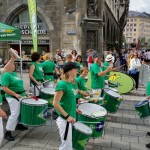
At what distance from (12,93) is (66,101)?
1757 mm

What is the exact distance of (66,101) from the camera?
411 cm

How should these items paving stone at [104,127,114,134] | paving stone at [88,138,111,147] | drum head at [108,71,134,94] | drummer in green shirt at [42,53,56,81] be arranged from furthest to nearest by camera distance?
1. drum head at [108,71,134,94]
2. drummer in green shirt at [42,53,56,81]
3. paving stone at [104,127,114,134]
4. paving stone at [88,138,111,147]

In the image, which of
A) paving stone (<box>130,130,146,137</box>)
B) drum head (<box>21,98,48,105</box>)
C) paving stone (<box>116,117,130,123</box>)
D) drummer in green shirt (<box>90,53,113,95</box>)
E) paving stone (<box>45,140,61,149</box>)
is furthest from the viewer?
paving stone (<box>116,117,130,123</box>)

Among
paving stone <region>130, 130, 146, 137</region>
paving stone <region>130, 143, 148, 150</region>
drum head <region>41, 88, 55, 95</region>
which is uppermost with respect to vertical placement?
drum head <region>41, 88, 55, 95</region>

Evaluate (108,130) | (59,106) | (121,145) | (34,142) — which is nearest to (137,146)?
(121,145)

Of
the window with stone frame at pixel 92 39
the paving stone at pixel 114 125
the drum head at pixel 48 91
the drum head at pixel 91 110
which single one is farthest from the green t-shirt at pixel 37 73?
the window with stone frame at pixel 92 39

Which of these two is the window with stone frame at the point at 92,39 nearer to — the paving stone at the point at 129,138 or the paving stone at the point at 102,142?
the paving stone at the point at 129,138

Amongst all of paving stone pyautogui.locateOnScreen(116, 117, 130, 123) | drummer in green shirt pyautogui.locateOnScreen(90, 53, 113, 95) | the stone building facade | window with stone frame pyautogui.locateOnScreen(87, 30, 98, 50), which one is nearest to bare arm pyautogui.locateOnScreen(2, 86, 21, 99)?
drummer in green shirt pyautogui.locateOnScreen(90, 53, 113, 95)

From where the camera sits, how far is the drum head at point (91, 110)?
4.76 metres

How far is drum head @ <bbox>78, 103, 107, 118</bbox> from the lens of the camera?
4.76 m

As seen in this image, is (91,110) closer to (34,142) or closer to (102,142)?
(102,142)

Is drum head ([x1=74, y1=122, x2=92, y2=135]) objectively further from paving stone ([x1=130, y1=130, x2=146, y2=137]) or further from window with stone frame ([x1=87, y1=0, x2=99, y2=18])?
window with stone frame ([x1=87, y1=0, x2=99, y2=18])

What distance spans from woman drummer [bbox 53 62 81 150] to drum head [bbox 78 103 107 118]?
2.07ft

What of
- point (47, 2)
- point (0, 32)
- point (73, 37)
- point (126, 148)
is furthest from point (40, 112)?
point (47, 2)
